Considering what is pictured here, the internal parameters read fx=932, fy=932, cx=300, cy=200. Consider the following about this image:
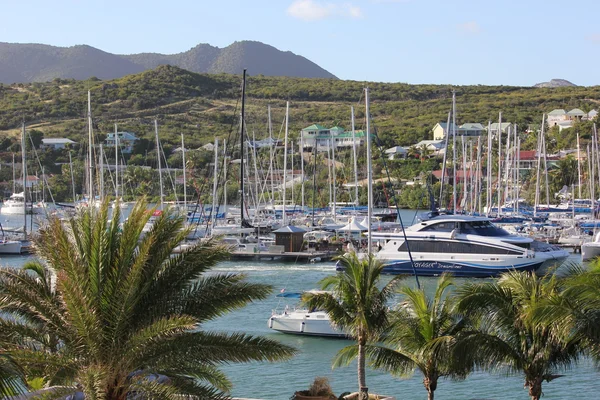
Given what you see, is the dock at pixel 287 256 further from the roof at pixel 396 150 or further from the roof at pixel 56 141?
the roof at pixel 56 141

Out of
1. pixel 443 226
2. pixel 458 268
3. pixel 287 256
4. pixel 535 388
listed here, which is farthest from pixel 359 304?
pixel 287 256

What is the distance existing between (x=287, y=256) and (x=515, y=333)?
1525 inches

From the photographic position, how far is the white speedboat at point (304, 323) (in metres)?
29.9

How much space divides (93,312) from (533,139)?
4507 inches

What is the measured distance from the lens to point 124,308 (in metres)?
11.8

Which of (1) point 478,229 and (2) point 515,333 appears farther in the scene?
(1) point 478,229

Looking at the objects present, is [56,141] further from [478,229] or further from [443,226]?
[478,229]

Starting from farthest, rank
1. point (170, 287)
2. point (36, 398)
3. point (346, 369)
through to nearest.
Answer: point (346, 369) < point (170, 287) < point (36, 398)

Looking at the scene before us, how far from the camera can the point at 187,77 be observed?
194750 millimetres

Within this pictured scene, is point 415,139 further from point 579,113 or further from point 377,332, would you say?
point 377,332

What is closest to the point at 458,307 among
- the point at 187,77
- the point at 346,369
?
the point at 346,369

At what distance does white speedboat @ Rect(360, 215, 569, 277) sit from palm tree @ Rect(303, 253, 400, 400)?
86.1 feet

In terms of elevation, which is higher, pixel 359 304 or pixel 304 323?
pixel 359 304

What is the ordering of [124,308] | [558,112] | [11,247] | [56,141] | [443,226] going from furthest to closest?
[558,112] < [56,141] < [11,247] < [443,226] < [124,308]
